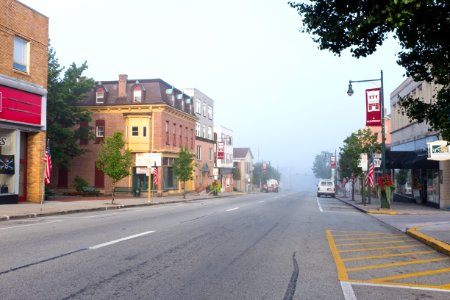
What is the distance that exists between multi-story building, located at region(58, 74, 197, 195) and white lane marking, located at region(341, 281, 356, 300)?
34221mm

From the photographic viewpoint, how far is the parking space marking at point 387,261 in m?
6.68

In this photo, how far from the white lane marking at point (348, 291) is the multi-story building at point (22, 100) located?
65.7 ft

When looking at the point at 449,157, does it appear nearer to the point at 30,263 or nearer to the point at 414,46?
the point at 414,46

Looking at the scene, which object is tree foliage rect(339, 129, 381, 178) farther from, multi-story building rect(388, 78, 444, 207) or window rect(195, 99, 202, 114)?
window rect(195, 99, 202, 114)

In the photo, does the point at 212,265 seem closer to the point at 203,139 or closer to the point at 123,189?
the point at 123,189

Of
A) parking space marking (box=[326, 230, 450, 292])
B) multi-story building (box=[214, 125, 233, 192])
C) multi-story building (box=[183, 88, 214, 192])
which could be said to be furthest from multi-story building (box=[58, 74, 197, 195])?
parking space marking (box=[326, 230, 450, 292])

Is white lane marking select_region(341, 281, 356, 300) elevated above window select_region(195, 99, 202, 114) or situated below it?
below

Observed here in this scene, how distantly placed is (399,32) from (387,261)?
5327mm

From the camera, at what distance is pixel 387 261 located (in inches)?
330

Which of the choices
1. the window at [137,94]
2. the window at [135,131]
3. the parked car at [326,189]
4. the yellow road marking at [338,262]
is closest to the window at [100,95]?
the window at [137,94]

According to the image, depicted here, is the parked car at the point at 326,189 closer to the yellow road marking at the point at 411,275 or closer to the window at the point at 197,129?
the window at the point at 197,129

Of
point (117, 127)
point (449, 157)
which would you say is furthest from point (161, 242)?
point (117, 127)

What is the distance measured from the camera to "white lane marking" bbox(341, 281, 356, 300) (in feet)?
18.4

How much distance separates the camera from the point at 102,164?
2817cm
